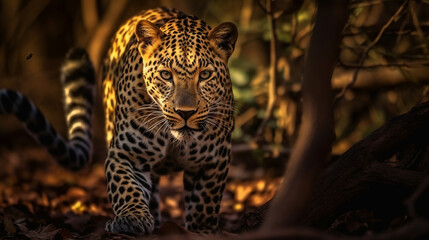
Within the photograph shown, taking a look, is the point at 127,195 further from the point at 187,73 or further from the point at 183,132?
the point at 187,73

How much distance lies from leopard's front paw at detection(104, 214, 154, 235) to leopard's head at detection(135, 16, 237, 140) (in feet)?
2.13

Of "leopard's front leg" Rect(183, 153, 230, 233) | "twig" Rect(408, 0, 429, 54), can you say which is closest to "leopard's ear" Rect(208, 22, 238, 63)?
"leopard's front leg" Rect(183, 153, 230, 233)

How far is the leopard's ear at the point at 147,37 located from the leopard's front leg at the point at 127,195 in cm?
79

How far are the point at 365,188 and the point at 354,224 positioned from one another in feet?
1.52

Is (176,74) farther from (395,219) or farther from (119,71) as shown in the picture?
(395,219)

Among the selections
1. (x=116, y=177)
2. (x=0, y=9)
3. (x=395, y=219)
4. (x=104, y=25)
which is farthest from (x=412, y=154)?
(x=0, y=9)

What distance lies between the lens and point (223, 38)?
16.2 feet

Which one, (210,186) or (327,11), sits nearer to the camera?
(327,11)

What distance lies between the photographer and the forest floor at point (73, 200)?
4906 millimetres

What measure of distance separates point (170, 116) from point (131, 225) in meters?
0.81

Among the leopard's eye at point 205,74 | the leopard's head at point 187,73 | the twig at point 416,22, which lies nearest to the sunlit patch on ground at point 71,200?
the leopard's head at point 187,73

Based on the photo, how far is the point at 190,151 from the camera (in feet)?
16.3

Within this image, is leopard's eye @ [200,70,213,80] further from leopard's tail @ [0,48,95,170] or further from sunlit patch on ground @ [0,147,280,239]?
leopard's tail @ [0,48,95,170]

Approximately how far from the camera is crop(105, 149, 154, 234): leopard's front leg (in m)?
4.45
